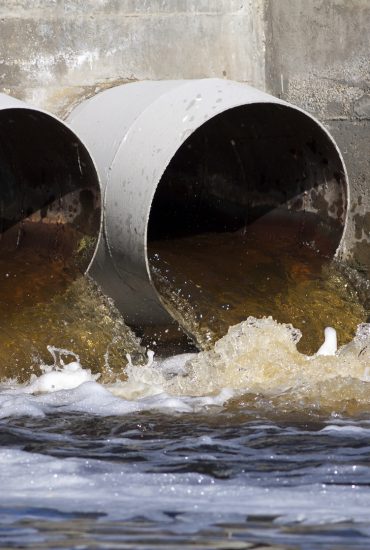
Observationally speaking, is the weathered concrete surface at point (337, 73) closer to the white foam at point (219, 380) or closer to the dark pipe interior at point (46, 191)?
the white foam at point (219, 380)

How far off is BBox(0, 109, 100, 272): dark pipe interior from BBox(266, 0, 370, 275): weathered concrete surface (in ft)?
5.55

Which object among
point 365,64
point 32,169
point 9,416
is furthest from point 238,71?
point 9,416

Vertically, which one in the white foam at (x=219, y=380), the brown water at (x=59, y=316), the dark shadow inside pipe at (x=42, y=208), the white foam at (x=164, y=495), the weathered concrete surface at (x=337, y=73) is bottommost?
the white foam at (x=164, y=495)

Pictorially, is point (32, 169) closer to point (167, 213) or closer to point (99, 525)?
point (167, 213)

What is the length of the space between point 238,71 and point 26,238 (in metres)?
1.75

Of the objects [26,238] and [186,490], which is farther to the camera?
[26,238]

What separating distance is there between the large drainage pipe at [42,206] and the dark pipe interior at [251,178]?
2.77ft

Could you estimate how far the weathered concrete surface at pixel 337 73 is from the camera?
7.19 meters

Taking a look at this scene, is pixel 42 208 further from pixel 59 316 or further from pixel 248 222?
pixel 248 222

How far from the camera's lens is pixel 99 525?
338 centimetres

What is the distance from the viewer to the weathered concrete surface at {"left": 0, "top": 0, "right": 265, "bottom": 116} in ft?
22.6

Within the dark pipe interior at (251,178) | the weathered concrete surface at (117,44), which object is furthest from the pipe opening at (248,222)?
the weathered concrete surface at (117,44)

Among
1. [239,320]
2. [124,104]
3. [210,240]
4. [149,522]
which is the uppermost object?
[124,104]

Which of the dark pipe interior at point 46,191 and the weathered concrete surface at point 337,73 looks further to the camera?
the weathered concrete surface at point 337,73
